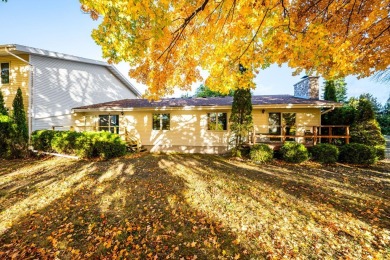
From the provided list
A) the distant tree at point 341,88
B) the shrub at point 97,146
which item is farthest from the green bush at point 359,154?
the distant tree at point 341,88

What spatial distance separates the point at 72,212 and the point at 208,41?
6860 millimetres

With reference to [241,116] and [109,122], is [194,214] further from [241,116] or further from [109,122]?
[109,122]

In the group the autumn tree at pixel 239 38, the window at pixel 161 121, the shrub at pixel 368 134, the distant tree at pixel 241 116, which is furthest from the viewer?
the window at pixel 161 121

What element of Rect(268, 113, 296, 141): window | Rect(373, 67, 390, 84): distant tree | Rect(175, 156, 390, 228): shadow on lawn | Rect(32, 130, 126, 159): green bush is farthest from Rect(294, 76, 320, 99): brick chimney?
Rect(32, 130, 126, 159): green bush

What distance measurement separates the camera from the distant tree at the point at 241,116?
1100cm

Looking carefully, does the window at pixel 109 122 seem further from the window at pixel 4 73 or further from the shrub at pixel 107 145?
the window at pixel 4 73

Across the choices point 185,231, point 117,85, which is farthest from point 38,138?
point 185,231

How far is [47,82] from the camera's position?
44.4 feet

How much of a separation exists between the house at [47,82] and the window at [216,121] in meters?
10.9

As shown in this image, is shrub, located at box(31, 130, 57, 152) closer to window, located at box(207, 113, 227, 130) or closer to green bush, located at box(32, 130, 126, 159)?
green bush, located at box(32, 130, 126, 159)

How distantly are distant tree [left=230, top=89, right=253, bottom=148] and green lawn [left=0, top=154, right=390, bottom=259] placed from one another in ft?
11.3

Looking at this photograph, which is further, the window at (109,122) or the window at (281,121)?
the window at (109,122)

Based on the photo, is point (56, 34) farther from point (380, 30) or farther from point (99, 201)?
point (380, 30)

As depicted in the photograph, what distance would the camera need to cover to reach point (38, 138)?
11.6m
